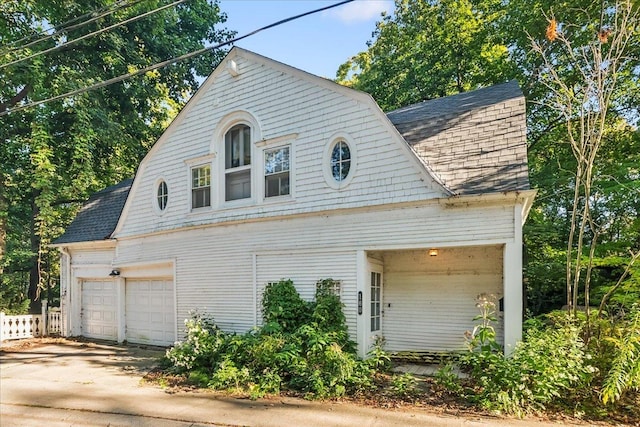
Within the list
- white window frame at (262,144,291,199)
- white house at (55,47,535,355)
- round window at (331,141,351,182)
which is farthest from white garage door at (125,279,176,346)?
round window at (331,141,351,182)

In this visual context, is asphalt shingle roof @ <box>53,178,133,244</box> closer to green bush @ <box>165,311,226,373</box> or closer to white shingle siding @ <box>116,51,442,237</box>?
white shingle siding @ <box>116,51,442,237</box>

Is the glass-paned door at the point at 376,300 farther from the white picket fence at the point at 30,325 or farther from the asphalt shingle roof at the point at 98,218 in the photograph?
the white picket fence at the point at 30,325

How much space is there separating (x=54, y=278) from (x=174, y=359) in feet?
55.3

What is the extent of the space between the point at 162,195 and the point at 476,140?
8146 mm

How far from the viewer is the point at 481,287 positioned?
26.1 ft

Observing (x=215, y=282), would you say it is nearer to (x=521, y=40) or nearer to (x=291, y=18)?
(x=291, y=18)

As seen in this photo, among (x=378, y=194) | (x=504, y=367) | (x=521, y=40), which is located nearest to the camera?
(x=504, y=367)

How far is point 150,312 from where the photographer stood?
10.8 m

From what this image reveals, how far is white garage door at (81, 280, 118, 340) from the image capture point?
38.5 ft

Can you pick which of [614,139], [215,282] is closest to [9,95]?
[215,282]

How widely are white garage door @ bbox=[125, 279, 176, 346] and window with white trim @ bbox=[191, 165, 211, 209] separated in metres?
2.58

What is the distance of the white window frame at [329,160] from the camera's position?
754 centimetres

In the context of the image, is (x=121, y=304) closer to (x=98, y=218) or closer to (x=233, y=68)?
(x=98, y=218)

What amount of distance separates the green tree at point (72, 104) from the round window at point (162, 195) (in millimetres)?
4737
